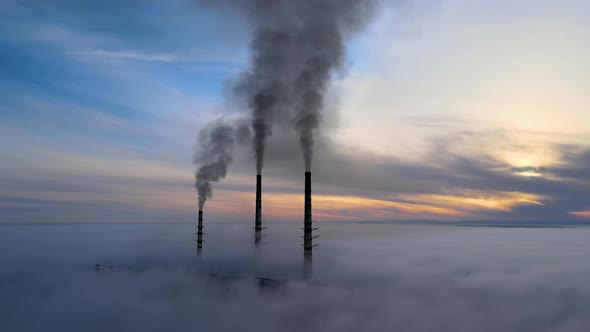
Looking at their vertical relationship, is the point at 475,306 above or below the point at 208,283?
below

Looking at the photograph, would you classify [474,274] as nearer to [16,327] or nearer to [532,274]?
[532,274]

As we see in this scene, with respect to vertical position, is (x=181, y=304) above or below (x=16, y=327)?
above

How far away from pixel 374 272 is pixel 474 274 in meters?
25.7

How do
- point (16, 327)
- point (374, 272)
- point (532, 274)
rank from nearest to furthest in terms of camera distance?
point (16, 327) → point (374, 272) → point (532, 274)

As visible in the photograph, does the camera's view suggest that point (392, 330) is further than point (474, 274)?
No

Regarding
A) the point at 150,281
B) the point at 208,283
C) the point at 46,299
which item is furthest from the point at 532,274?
the point at 46,299

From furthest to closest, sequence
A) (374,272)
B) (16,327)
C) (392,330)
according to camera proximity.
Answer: (374,272)
(16,327)
(392,330)

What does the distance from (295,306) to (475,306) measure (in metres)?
30.6

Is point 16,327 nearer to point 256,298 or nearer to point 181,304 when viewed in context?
point 181,304

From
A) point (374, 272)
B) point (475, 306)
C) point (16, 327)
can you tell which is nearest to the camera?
point (16, 327)

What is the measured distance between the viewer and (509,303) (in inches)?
2308

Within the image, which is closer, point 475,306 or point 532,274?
point 475,306

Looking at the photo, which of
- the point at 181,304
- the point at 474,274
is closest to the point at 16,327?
the point at 181,304

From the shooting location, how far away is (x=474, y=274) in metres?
85.3
